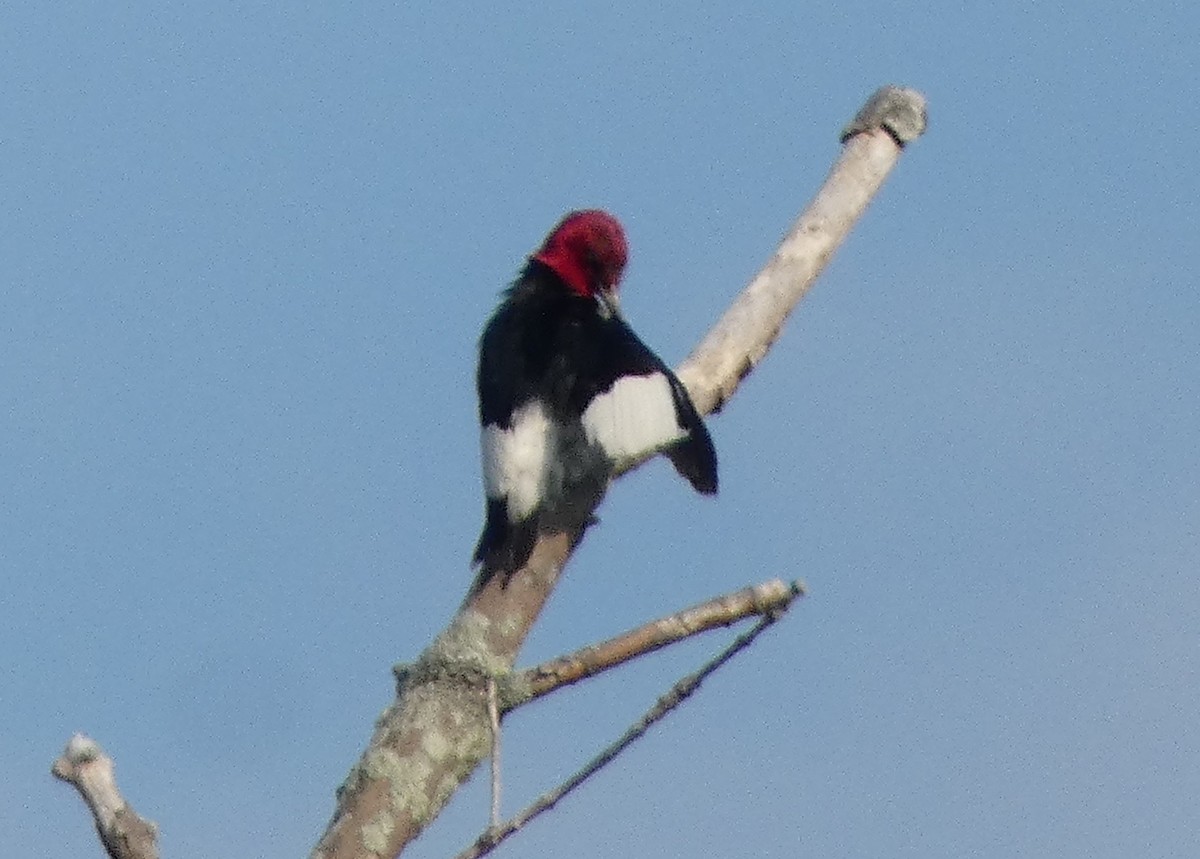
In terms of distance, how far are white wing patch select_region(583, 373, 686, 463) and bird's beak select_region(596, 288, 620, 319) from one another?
775 mm

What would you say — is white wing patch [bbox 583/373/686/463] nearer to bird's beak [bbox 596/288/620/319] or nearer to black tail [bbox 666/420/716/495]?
black tail [bbox 666/420/716/495]

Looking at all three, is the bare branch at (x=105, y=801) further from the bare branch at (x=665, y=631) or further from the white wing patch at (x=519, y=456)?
the white wing patch at (x=519, y=456)

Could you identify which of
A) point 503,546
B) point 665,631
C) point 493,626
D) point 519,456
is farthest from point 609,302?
point 665,631

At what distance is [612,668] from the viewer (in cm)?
451

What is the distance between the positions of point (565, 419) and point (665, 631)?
1.74m

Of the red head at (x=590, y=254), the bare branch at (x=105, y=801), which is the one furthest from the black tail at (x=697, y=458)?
the bare branch at (x=105, y=801)

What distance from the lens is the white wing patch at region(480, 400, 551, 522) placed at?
19.5 ft

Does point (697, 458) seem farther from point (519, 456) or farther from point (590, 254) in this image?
point (590, 254)

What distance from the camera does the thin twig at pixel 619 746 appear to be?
3.92 metres

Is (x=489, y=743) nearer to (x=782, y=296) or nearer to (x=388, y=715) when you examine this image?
(x=388, y=715)

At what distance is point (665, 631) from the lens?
448 centimetres

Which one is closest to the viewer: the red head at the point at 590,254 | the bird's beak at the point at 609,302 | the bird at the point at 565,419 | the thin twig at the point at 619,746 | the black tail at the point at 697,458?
the thin twig at the point at 619,746

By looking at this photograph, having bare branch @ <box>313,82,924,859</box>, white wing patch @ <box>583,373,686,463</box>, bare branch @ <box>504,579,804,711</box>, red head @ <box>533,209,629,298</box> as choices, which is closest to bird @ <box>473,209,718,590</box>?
white wing patch @ <box>583,373,686,463</box>

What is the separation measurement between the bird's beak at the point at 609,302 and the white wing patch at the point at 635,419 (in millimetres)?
775
